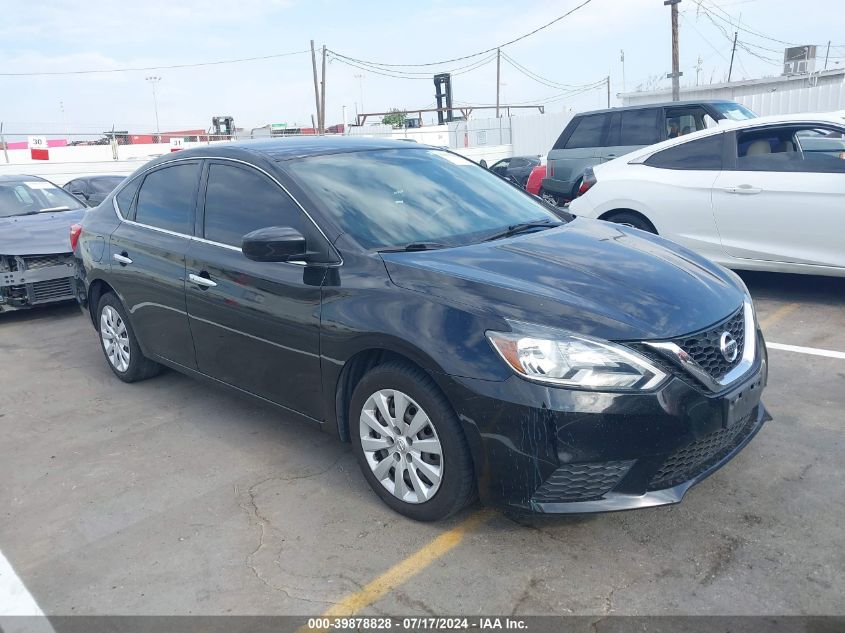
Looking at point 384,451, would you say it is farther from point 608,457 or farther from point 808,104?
point 808,104

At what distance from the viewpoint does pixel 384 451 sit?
3426 mm

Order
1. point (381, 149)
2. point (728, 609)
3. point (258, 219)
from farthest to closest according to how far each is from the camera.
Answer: point (381, 149) → point (258, 219) → point (728, 609)

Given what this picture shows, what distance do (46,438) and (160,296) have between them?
3.68ft

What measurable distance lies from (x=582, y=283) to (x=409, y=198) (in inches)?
47.4

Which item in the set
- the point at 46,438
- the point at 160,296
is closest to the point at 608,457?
the point at 160,296

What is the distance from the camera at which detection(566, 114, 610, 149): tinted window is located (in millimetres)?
10938

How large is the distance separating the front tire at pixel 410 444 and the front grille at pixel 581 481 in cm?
34

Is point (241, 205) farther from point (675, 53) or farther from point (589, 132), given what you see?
point (675, 53)

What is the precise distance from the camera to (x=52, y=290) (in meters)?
7.71

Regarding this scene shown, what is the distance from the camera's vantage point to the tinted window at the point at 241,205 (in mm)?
3877

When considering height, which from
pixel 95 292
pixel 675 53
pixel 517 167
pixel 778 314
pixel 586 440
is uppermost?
pixel 675 53

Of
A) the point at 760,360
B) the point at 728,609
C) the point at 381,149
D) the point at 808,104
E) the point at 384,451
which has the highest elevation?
the point at 808,104

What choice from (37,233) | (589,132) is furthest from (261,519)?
(589,132)

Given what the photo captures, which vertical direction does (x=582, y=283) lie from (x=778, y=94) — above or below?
below
